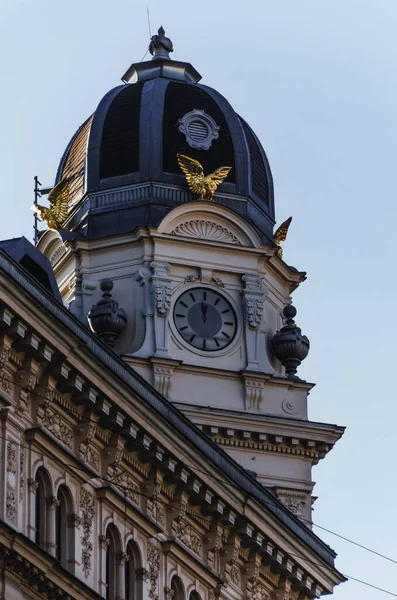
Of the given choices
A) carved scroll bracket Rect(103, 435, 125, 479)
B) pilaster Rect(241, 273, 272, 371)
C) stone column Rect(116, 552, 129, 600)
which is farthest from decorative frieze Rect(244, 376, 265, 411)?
stone column Rect(116, 552, 129, 600)

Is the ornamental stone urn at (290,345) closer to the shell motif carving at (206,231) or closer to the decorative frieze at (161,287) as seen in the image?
the shell motif carving at (206,231)

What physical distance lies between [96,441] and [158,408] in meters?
2.00

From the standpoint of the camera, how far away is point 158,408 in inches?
1906

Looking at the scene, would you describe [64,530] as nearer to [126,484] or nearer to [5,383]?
[126,484]

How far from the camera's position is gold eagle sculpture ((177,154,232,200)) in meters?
79.1

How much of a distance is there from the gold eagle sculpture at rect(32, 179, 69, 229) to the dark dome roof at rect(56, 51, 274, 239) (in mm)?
320

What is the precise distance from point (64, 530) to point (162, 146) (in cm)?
3666

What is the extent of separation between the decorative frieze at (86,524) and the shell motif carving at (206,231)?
32506 mm

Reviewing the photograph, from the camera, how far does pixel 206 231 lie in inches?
3103

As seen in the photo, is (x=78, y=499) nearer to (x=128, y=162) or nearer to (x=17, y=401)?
(x=17, y=401)

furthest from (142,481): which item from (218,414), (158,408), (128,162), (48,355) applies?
(128,162)

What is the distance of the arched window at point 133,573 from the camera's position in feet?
157

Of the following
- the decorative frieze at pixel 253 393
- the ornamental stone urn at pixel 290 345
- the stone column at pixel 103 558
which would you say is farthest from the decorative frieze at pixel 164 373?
the stone column at pixel 103 558

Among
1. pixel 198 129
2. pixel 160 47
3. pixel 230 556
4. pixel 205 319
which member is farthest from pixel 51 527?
pixel 160 47
